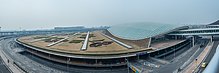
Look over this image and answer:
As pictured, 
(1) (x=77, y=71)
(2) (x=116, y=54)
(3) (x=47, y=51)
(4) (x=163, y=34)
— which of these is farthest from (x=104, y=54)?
(4) (x=163, y=34)

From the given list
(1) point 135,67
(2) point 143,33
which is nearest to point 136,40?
(2) point 143,33

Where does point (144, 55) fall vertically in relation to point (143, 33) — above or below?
below

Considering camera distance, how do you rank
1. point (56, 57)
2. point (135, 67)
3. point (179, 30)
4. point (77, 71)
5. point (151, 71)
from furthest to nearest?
point (179, 30)
point (56, 57)
point (77, 71)
point (135, 67)
point (151, 71)

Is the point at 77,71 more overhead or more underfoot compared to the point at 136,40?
more underfoot

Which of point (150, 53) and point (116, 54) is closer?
point (116, 54)

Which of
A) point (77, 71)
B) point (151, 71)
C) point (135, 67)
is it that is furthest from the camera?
point (77, 71)

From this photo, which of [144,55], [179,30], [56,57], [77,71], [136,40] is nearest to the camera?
[77,71]

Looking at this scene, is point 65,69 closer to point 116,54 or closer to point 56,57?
point 56,57

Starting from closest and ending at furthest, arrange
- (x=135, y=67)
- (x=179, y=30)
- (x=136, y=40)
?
1. (x=135, y=67)
2. (x=136, y=40)
3. (x=179, y=30)

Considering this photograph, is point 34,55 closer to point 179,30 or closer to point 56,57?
point 56,57
